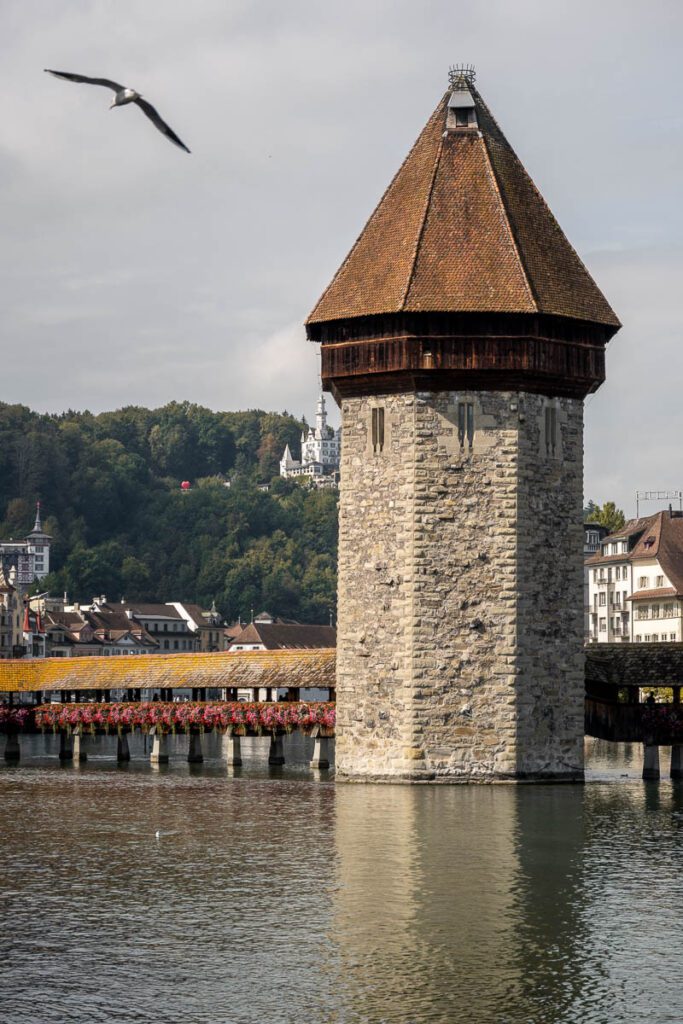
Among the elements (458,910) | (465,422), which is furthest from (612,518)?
(458,910)

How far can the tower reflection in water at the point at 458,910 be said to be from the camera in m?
18.2

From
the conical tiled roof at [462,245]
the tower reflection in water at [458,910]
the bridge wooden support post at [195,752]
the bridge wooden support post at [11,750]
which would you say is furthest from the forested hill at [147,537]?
the tower reflection in water at [458,910]

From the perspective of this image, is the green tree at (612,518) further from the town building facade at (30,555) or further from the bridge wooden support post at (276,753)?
the town building facade at (30,555)

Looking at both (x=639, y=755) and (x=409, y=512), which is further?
(x=639, y=755)

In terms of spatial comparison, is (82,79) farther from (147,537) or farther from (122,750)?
(147,537)

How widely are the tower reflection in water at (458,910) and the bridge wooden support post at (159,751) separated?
20049 millimetres

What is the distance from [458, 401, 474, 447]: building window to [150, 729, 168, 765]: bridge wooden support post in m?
18.0

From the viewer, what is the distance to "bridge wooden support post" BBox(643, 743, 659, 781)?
4475 centimetres

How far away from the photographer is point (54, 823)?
33531 millimetres

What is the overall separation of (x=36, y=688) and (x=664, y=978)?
39.9 meters

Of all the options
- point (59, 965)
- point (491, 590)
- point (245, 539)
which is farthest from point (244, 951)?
point (245, 539)

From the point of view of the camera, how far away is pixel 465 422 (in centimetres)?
4012

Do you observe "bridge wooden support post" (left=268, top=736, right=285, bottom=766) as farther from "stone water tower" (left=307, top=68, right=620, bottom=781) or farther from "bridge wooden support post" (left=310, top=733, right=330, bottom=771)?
"stone water tower" (left=307, top=68, right=620, bottom=781)

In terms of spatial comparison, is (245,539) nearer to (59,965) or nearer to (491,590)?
(491,590)
